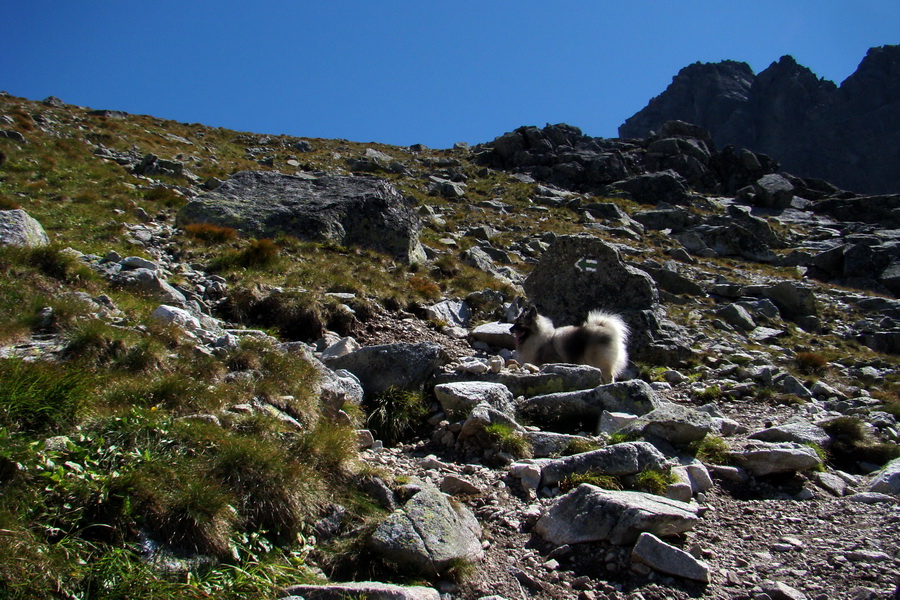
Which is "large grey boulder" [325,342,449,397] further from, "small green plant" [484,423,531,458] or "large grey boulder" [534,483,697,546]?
"large grey boulder" [534,483,697,546]

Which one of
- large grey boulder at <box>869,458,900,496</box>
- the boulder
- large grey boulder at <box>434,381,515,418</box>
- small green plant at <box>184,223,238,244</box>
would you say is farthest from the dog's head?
the boulder

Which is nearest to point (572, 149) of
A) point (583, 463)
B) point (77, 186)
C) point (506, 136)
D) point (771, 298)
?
point (506, 136)

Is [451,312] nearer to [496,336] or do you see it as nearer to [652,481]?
[496,336]

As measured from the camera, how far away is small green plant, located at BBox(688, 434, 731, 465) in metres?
6.50

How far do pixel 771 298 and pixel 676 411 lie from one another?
17.5m

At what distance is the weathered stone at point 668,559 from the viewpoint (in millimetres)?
3984

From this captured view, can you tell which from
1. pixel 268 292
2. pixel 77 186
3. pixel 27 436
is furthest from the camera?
pixel 77 186

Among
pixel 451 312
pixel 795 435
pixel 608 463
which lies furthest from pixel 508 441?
pixel 451 312

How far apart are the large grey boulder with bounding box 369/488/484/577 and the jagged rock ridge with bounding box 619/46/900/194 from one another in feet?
474

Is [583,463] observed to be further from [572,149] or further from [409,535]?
[572,149]

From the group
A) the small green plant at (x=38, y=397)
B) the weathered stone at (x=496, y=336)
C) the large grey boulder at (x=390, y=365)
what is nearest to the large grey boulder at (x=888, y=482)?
the large grey boulder at (x=390, y=365)

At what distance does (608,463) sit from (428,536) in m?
2.41

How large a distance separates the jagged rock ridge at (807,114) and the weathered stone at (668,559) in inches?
5648

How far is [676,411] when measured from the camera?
7.08 meters
